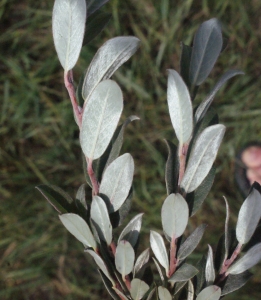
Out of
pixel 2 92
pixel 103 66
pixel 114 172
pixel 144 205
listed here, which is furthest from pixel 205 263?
pixel 2 92

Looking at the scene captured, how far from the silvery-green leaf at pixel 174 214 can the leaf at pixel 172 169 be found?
1.1 inches

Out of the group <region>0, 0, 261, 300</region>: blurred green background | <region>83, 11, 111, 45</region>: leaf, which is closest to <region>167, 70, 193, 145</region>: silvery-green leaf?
<region>83, 11, 111, 45</region>: leaf

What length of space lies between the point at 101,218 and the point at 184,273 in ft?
0.40

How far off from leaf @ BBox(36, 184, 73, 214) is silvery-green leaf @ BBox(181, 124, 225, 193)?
5.8 inches

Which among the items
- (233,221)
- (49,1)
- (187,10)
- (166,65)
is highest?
(49,1)

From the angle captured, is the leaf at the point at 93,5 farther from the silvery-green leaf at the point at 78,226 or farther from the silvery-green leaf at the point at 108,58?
the silvery-green leaf at the point at 78,226

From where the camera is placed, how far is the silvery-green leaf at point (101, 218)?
1.68 feet

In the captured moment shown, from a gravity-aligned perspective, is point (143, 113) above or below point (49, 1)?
below

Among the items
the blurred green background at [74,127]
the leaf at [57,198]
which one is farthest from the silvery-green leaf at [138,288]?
the blurred green background at [74,127]

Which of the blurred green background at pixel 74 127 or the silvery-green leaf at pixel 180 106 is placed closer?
the silvery-green leaf at pixel 180 106

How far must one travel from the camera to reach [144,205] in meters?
1.52

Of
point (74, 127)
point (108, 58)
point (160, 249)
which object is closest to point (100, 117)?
point (108, 58)

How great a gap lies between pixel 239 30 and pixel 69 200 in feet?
4.05

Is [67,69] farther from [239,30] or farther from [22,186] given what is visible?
[239,30]
